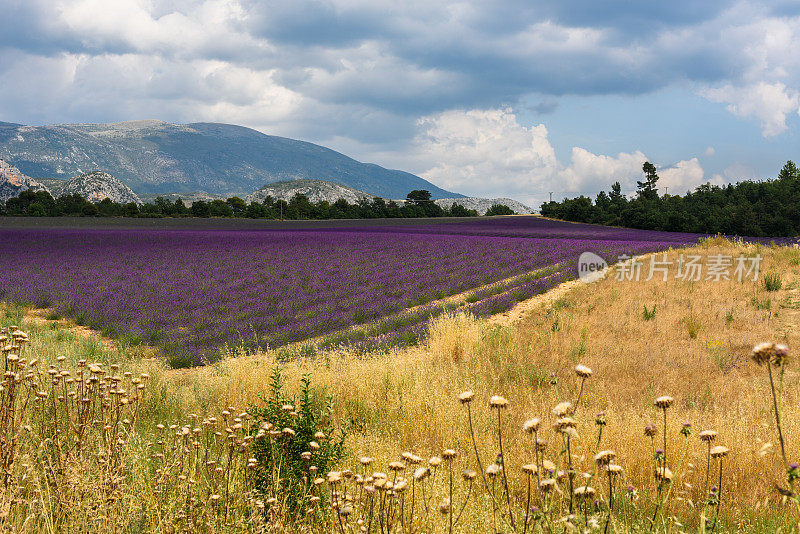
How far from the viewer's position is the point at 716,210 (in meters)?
53.0

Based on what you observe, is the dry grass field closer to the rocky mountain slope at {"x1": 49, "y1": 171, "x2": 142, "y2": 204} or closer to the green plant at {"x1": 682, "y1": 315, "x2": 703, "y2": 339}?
the green plant at {"x1": 682, "y1": 315, "x2": 703, "y2": 339}

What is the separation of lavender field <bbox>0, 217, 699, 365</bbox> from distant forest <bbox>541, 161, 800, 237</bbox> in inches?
1257

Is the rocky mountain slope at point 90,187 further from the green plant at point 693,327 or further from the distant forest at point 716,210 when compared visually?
the green plant at point 693,327

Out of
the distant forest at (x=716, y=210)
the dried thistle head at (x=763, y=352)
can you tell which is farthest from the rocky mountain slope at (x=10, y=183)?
the dried thistle head at (x=763, y=352)

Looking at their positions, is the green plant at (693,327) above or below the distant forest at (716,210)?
below

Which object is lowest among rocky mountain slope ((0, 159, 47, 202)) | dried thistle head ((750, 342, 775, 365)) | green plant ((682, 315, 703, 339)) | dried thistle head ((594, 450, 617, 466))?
green plant ((682, 315, 703, 339))

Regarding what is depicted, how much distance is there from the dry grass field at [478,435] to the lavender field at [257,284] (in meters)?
1.69

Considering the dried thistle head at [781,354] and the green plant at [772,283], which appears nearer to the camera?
the dried thistle head at [781,354]

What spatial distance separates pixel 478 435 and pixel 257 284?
11935 millimetres

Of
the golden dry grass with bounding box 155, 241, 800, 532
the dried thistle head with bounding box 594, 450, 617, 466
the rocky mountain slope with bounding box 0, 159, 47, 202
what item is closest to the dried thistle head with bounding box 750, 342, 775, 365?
the golden dry grass with bounding box 155, 241, 800, 532

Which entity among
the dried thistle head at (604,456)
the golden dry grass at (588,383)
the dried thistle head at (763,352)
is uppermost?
the dried thistle head at (763,352)

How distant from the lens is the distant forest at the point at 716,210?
49.0 m

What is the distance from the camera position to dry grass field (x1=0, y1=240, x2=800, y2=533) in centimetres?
290

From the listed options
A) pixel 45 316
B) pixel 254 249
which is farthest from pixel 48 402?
pixel 254 249
